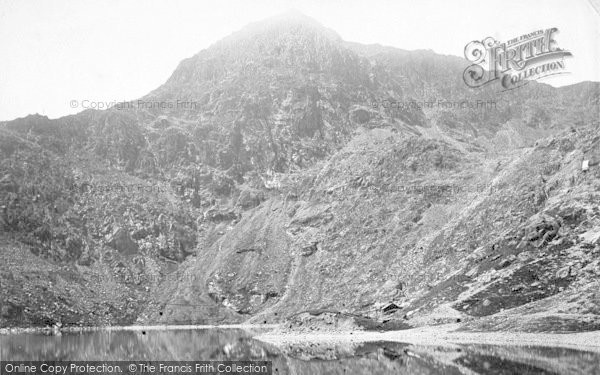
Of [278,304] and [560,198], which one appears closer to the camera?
[560,198]

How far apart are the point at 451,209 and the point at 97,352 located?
122 meters

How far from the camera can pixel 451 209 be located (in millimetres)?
181000

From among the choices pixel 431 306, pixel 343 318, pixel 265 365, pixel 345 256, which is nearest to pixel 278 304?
pixel 345 256

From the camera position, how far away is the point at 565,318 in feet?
288

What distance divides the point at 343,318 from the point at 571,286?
48056mm

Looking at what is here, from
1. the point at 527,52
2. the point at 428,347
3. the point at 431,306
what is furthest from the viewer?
the point at 527,52

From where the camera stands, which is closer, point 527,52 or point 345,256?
point 527,52

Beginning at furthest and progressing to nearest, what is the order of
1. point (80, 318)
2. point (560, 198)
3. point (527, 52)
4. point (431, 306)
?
1. point (80, 318)
2. point (527, 52)
3. point (560, 198)
4. point (431, 306)

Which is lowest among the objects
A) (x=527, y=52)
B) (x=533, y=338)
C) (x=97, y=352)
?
(x=533, y=338)

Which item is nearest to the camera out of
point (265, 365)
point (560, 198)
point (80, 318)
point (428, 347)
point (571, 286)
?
point (265, 365)

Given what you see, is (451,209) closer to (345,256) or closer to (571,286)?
(345,256)

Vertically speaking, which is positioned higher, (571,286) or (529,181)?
(529,181)

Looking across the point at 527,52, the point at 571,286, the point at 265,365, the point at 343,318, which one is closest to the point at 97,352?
the point at 265,365

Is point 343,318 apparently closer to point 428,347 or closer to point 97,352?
point 428,347
